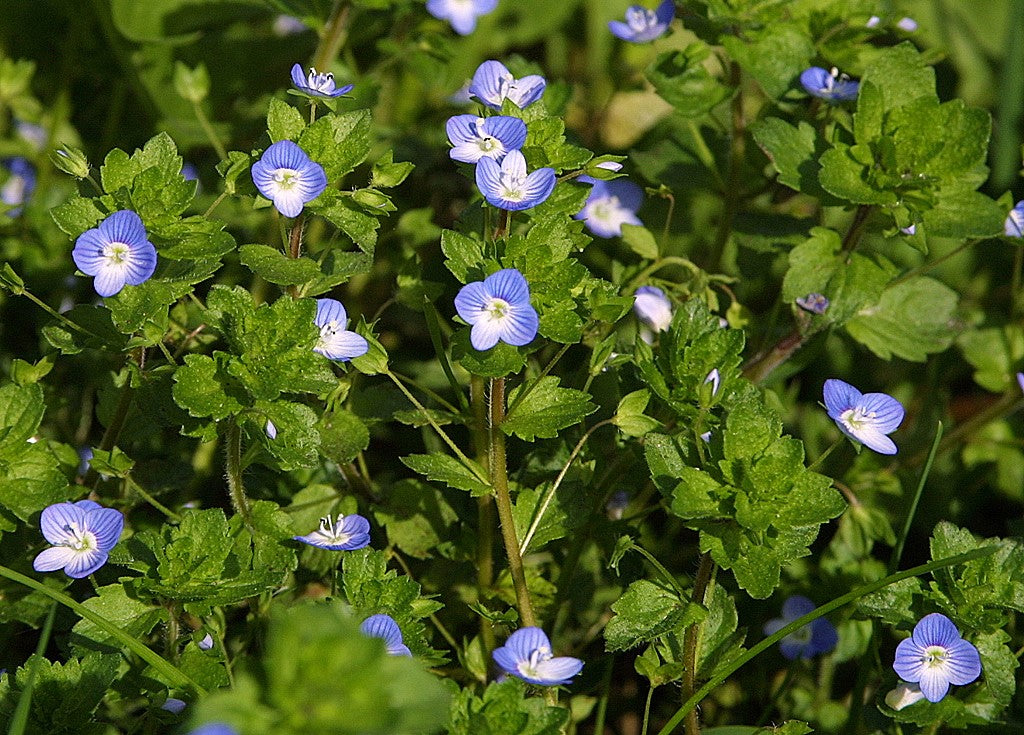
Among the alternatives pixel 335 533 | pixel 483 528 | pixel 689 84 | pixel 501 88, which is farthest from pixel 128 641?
pixel 689 84

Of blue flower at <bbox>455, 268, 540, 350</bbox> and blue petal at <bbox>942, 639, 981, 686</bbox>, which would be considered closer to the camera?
blue flower at <bbox>455, 268, 540, 350</bbox>

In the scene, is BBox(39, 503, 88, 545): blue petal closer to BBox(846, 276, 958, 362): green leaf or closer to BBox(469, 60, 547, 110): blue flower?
Result: BBox(469, 60, 547, 110): blue flower

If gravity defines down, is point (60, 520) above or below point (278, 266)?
below

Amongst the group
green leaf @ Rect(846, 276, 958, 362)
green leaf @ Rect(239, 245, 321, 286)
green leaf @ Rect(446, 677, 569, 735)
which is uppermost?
green leaf @ Rect(239, 245, 321, 286)

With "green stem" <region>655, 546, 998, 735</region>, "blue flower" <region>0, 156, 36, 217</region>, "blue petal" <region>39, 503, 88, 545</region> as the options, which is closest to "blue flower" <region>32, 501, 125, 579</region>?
"blue petal" <region>39, 503, 88, 545</region>

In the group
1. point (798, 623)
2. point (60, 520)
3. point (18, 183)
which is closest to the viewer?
point (798, 623)

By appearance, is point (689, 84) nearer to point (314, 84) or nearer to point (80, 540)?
point (314, 84)

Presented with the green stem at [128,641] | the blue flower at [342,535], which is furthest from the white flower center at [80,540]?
the blue flower at [342,535]
